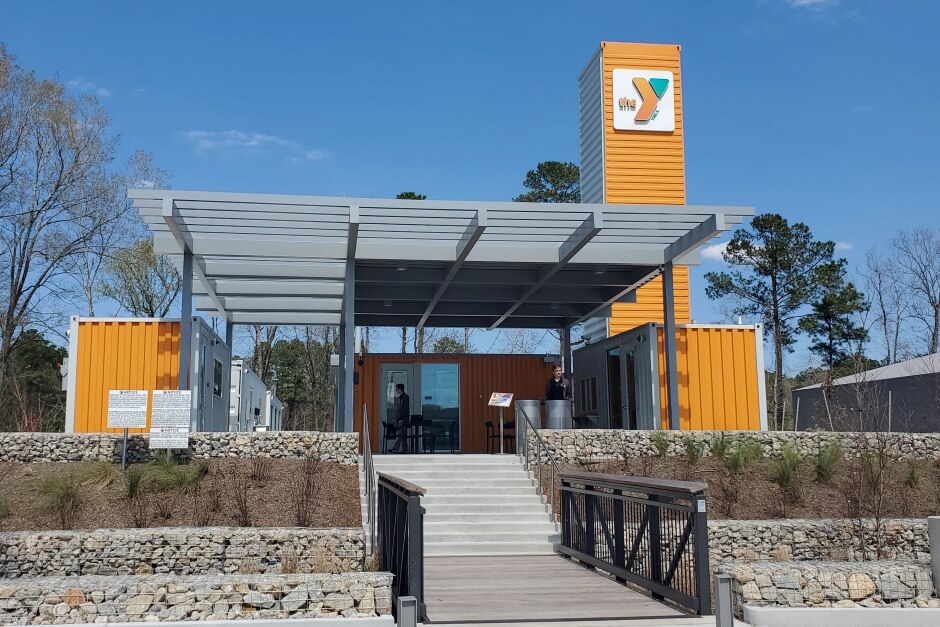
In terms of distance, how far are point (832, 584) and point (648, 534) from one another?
1.66 meters

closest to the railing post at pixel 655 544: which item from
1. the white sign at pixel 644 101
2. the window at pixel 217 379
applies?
the window at pixel 217 379

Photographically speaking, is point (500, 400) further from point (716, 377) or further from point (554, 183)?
A: point (554, 183)

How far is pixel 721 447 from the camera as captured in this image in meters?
14.3

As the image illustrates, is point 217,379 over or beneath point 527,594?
over

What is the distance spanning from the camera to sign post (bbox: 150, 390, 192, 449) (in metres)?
13.0

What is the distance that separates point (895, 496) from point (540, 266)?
701 centimetres

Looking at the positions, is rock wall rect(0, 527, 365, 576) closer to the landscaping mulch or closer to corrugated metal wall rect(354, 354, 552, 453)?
the landscaping mulch

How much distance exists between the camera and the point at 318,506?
11.9 metres

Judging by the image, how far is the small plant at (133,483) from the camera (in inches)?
467

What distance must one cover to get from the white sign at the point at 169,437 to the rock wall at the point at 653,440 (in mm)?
5437

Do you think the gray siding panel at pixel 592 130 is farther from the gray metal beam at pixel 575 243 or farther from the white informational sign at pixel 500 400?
the white informational sign at pixel 500 400

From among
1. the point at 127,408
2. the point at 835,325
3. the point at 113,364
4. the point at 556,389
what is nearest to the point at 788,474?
the point at 556,389

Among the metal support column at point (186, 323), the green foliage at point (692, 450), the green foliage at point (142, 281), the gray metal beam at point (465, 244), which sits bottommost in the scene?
the green foliage at point (692, 450)

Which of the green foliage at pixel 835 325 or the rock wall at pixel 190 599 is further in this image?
the green foliage at pixel 835 325
